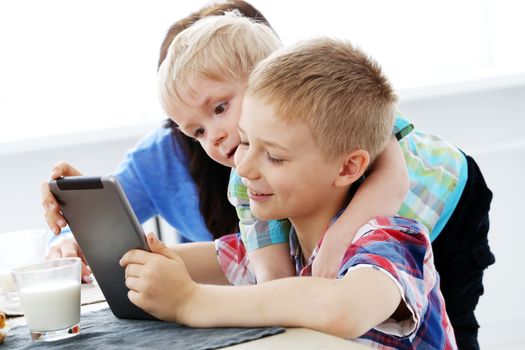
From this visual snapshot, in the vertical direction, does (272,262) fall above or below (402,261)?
below

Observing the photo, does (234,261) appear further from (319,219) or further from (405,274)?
(405,274)

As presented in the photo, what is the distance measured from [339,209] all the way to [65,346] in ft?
1.53

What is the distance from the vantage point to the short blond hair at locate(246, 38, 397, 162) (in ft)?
3.83

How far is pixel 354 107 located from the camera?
1190 mm

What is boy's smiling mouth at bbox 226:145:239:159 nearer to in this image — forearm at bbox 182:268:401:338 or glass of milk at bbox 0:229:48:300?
glass of milk at bbox 0:229:48:300

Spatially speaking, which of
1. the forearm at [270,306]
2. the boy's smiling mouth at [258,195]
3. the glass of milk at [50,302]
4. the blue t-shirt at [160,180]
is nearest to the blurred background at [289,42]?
the blue t-shirt at [160,180]

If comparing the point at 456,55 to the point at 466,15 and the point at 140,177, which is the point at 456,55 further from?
the point at 140,177

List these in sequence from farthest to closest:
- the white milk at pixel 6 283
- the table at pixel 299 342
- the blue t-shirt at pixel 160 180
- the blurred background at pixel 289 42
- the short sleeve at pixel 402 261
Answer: the blurred background at pixel 289 42 < the blue t-shirt at pixel 160 180 < the white milk at pixel 6 283 < the short sleeve at pixel 402 261 < the table at pixel 299 342

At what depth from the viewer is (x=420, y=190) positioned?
Result: 5.00 ft

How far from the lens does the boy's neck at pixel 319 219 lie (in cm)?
126

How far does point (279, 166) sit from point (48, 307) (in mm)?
365

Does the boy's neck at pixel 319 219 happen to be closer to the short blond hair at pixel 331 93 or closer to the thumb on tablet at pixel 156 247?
the short blond hair at pixel 331 93

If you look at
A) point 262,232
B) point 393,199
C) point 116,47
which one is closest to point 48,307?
point 262,232

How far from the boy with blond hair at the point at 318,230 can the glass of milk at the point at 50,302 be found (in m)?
0.09
